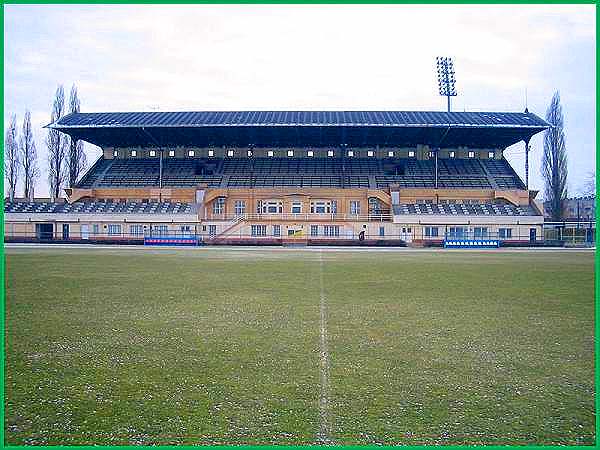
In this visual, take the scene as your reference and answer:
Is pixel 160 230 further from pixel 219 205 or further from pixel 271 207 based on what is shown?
pixel 271 207

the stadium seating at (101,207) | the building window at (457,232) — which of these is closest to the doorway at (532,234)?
the building window at (457,232)

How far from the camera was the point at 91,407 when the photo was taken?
5.96 metres

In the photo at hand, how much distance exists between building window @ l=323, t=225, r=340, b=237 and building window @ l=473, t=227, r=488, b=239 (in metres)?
15.6

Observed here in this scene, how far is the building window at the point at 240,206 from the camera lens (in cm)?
6925

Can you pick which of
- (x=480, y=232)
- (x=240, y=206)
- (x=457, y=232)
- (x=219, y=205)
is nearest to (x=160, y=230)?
(x=219, y=205)

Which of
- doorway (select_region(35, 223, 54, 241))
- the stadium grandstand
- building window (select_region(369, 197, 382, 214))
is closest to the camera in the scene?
the stadium grandstand

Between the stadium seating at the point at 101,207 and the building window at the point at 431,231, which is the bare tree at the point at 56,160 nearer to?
the stadium seating at the point at 101,207

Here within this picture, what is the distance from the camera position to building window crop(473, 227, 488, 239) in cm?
6309

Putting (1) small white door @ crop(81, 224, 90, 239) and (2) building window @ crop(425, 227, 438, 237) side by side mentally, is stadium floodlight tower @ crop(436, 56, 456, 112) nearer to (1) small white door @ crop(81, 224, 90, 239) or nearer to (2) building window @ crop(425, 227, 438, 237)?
(2) building window @ crop(425, 227, 438, 237)

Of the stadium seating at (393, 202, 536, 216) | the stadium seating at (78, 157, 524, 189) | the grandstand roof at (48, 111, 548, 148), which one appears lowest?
the stadium seating at (393, 202, 536, 216)

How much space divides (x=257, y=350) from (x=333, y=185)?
62.7 metres

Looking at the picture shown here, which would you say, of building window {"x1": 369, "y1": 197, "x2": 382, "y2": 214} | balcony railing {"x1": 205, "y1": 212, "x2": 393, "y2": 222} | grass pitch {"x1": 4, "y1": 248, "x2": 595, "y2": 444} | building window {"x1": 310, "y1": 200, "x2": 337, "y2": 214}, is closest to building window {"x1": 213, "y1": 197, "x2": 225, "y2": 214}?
balcony railing {"x1": 205, "y1": 212, "x2": 393, "y2": 222}

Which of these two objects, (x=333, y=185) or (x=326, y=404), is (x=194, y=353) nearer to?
(x=326, y=404)

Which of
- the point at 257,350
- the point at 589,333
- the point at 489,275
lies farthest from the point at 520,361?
the point at 489,275
